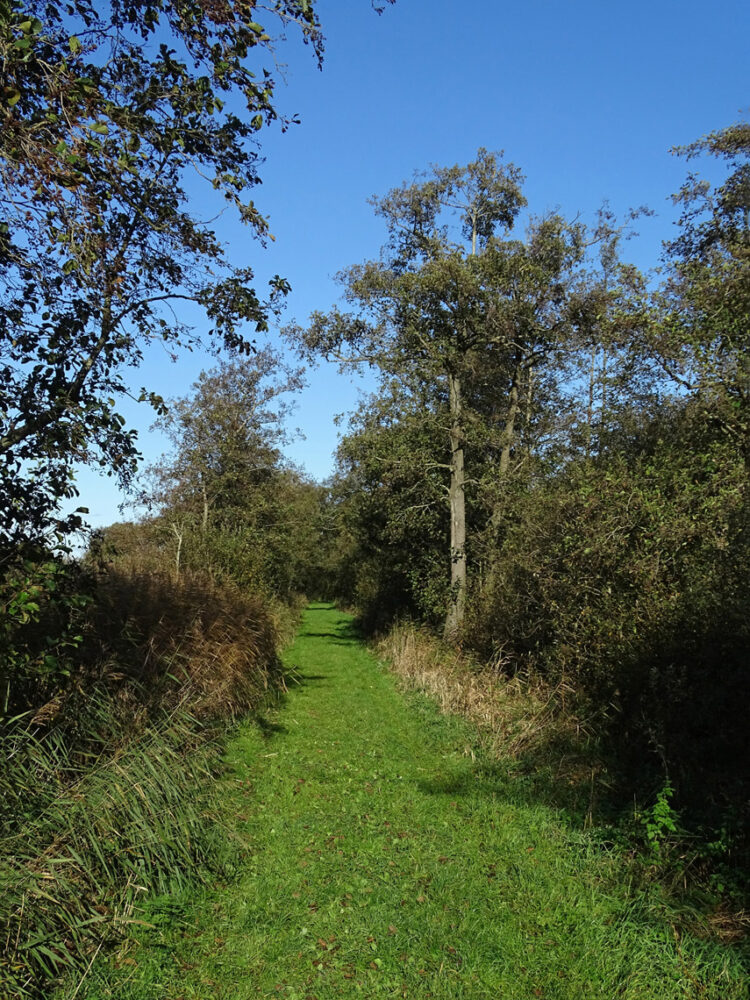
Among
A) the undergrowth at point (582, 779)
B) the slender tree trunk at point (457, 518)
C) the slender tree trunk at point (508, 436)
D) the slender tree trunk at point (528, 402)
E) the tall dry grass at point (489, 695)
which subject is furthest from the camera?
the slender tree trunk at point (528, 402)

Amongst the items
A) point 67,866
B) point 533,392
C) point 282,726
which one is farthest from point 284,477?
point 67,866

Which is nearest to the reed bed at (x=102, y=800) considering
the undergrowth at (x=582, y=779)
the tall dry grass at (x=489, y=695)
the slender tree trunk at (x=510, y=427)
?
the undergrowth at (x=582, y=779)

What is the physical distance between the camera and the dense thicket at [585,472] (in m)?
6.30

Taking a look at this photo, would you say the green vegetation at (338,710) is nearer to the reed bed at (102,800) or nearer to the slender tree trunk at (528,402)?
the reed bed at (102,800)

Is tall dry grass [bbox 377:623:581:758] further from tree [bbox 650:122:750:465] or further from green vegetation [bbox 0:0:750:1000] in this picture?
tree [bbox 650:122:750:465]

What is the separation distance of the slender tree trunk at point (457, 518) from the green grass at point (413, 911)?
8.07 meters

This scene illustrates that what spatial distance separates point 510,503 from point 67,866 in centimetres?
1225

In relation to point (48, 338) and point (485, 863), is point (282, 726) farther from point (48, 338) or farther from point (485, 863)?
point (48, 338)

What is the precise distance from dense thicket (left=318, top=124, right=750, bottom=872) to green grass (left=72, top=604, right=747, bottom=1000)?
3.65ft

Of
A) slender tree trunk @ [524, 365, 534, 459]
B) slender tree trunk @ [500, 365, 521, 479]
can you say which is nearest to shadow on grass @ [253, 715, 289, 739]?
slender tree trunk @ [500, 365, 521, 479]

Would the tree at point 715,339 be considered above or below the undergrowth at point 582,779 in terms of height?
above

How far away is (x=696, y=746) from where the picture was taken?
580 centimetres

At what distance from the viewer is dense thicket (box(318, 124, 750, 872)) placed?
20.7 ft

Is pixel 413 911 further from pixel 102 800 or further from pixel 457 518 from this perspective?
pixel 457 518
